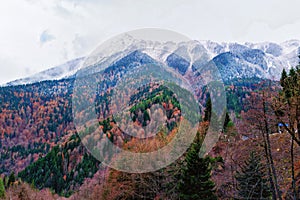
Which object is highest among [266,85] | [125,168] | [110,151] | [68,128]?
[68,128]

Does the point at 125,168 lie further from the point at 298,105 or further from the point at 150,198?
the point at 298,105

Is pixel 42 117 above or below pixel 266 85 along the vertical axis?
above

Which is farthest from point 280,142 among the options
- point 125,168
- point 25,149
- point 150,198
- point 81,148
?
point 25,149

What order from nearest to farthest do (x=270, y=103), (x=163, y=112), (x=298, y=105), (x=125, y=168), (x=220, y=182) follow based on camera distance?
(x=298, y=105), (x=270, y=103), (x=220, y=182), (x=125, y=168), (x=163, y=112)

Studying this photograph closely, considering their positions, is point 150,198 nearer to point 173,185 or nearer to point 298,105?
point 173,185

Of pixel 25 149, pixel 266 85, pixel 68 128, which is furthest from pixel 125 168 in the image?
pixel 68 128

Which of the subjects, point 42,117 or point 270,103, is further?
point 42,117

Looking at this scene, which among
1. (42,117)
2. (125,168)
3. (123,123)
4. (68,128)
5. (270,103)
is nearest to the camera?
(270,103)
